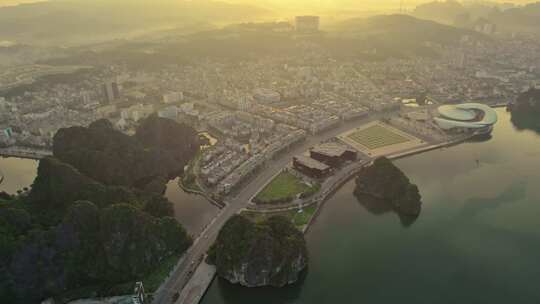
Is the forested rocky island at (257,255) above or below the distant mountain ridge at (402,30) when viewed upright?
below

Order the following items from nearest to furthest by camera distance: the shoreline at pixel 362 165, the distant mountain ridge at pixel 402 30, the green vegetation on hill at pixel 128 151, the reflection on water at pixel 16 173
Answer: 1. the shoreline at pixel 362 165
2. the green vegetation on hill at pixel 128 151
3. the reflection on water at pixel 16 173
4. the distant mountain ridge at pixel 402 30

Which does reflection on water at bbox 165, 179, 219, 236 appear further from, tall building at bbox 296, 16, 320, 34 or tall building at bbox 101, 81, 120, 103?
tall building at bbox 296, 16, 320, 34

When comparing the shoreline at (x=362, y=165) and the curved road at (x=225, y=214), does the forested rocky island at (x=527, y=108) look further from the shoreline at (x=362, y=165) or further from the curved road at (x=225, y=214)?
the curved road at (x=225, y=214)

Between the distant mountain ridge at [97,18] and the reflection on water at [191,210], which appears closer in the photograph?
the reflection on water at [191,210]

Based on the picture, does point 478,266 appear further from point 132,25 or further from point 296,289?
point 132,25

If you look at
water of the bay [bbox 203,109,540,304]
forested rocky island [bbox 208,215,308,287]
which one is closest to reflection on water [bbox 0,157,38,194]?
forested rocky island [bbox 208,215,308,287]

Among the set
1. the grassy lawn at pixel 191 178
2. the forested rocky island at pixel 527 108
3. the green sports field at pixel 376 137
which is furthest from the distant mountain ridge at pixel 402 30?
the grassy lawn at pixel 191 178

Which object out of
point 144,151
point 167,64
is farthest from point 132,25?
point 144,151
